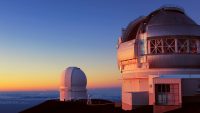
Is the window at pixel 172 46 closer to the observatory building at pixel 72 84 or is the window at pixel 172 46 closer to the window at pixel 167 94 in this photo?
the window at pixel 167 94

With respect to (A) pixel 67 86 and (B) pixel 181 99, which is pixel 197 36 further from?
(A) pixel 67 86

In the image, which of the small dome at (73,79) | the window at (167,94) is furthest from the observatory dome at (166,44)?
the small dome at (73,79)

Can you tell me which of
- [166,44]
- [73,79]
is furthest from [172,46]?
[73,79]

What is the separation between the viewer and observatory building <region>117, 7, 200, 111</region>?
113 feet

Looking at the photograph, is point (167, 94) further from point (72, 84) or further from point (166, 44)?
point (72, 84)

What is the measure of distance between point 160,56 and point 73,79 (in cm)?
2392

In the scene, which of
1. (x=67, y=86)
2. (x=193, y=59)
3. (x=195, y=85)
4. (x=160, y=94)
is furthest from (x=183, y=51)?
(x=67, y=86)

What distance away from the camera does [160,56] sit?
119 feet

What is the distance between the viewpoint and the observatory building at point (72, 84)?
56906 mm

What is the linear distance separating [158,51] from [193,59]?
3.98 metres

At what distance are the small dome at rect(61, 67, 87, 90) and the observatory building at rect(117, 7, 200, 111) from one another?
17819 mm

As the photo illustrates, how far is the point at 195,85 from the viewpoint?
110 feet

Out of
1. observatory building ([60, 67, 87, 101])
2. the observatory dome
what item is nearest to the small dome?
observatory building ([60, 67, 87, 101])

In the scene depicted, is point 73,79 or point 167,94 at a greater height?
point 73,79
